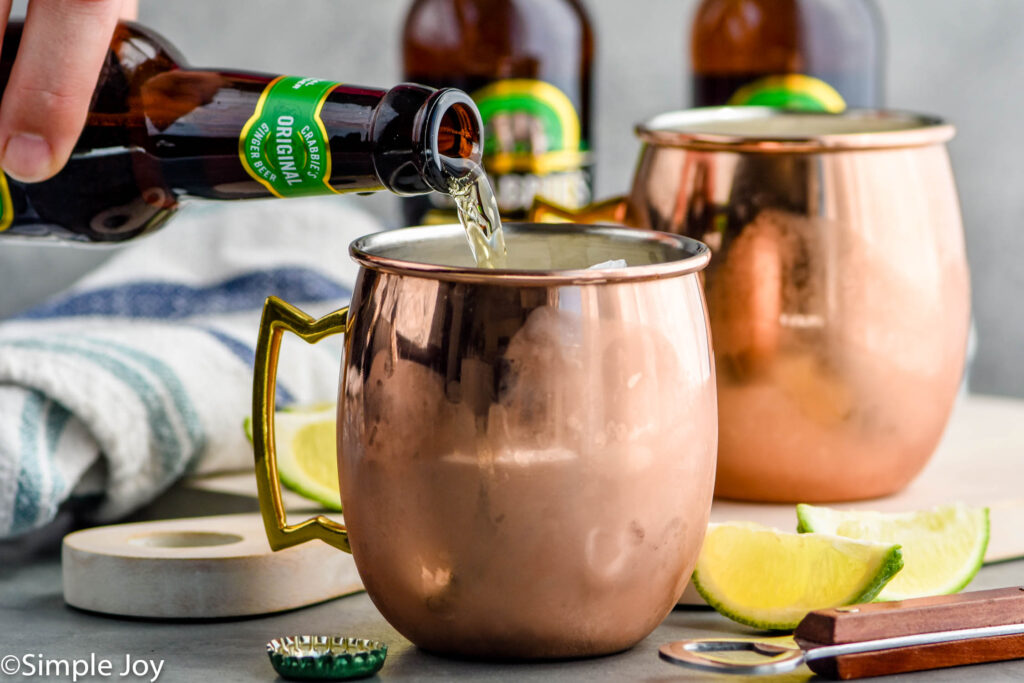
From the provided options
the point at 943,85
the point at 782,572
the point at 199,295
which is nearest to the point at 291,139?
the point at 782,572

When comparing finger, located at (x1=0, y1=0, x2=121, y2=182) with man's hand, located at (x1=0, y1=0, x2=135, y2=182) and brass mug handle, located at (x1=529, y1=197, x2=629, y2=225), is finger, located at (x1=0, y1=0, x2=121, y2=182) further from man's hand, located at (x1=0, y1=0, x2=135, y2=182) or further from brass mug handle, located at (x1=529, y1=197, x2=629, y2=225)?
brass mug handle, located at (x1=529, y1=197, x2=629, y2=225)

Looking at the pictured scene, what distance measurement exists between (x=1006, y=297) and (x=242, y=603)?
1259 millimetres

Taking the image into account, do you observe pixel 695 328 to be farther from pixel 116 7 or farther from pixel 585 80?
pixel 585 80

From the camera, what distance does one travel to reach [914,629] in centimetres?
57

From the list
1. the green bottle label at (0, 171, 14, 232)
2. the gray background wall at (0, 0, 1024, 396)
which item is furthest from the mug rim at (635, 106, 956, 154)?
the gray background wall at (0, 0, 1024, 396)

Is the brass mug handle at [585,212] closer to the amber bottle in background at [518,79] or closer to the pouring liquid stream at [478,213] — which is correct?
the pouring liquid stream at [478,213]

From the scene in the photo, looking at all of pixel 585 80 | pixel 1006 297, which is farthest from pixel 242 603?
pixel 1006 297

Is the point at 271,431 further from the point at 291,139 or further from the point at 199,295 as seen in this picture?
the point at 199,295

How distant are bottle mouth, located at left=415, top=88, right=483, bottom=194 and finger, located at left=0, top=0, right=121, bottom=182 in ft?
0.52

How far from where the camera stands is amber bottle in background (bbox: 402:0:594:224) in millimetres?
1229

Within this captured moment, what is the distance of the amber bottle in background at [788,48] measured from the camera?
1271mm

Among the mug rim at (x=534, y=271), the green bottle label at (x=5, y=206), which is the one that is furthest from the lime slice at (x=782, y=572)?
the green bottle label at (x=5, y=206)

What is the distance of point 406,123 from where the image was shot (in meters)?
0.68

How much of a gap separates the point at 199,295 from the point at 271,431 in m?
0.62
